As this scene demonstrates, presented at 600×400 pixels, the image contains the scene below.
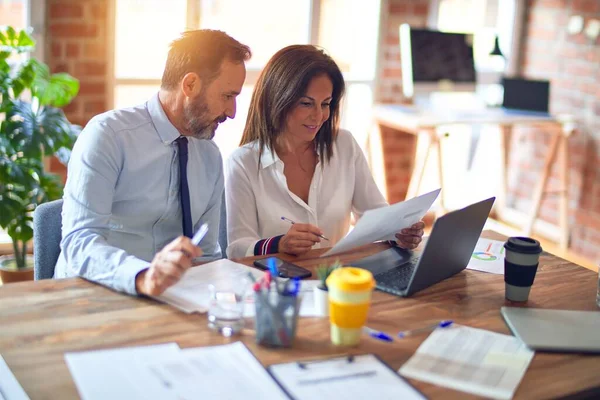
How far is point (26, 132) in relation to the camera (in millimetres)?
2998

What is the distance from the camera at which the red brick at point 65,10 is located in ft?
11.0

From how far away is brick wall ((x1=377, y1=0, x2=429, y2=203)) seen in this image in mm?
4301

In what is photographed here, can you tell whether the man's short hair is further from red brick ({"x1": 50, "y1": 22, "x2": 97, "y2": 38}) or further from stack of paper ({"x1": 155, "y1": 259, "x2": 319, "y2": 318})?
red brick ({"x1": 50, "y1": 22, "x2": 97, "y2": 38})

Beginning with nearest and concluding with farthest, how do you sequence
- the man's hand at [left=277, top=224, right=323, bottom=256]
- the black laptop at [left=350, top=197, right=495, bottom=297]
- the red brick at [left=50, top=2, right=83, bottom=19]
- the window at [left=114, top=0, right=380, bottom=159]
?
1. the black laptop at [left=350, top=197, right=495, bottom=297]
2. the man's hand at [left=277, top=224, right=323, bottom=256]
3. the red brick at [left=50, top=2, right=83, bottom=19]
4. the window at [left=114, top=0, right=380, bottom=159]

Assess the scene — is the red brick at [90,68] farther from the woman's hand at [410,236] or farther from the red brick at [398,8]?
the woman's hand at [410,236]

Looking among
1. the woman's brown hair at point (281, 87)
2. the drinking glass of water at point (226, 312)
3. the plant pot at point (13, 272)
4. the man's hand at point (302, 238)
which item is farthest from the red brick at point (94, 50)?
the drinking glass of water at point (226, 312)

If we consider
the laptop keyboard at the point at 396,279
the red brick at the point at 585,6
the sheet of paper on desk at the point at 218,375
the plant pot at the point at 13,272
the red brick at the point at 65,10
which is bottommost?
the plant pot at the point at 13,272

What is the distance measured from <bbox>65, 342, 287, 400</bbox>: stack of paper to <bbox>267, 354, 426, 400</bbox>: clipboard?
35mm

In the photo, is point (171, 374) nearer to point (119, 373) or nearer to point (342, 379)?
point (119, 373)

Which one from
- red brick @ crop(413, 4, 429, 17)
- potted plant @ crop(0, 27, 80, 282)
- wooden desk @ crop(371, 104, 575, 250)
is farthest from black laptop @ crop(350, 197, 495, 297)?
red brick @ crop(413, 4, 429, 17)

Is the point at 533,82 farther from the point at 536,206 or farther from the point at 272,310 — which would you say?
the point at 272,310

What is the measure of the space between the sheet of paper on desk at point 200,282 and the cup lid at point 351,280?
0.29 meters

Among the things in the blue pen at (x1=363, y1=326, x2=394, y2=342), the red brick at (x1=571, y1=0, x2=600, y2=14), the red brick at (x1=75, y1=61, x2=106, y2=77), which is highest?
the red brick at (x1=571, y1=0, x2=600, y2=14)

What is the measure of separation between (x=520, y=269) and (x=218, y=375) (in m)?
0.79
